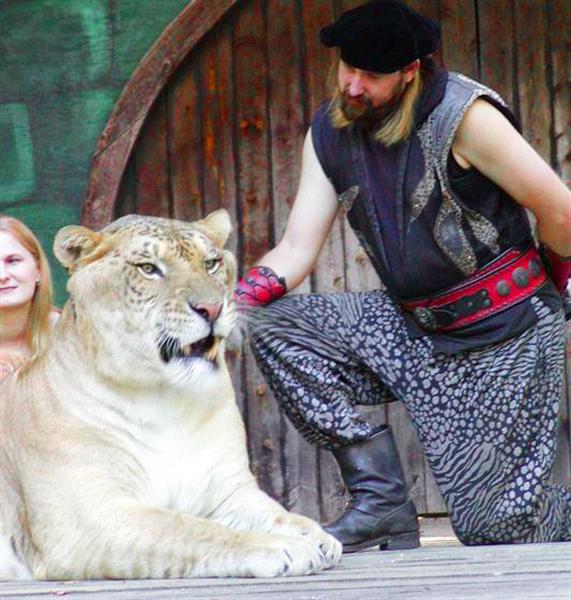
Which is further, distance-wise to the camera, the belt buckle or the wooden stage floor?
the belt buckle

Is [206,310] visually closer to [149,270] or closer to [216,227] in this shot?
[149,270]

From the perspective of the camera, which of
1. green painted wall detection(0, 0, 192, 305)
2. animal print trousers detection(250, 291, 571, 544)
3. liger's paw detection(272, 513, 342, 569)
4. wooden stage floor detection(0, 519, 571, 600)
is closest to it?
wooden stage floor detection(0, 519, 571, 600)

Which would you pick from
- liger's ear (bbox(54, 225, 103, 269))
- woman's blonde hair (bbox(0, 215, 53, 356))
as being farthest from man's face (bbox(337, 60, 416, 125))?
woman's blonde hair (bbox(0, 215, 53, 356))

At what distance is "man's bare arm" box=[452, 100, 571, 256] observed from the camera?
15.9ft

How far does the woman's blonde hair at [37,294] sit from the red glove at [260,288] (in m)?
0.60

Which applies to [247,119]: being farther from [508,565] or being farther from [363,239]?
[508,565]

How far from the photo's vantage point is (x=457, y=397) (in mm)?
5113

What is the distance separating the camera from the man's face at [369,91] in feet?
16.2

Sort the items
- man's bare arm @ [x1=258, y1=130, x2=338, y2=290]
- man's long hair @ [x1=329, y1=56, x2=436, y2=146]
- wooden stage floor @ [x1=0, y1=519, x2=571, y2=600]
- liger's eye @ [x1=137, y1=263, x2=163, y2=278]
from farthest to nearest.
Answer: man's bare arm @ [x1=258, y1=130, x2=338, y2=290] < man's long hair @ [x1=329, y1=56, x2=436, y2=146] < liger's eye @ [x1=137, y1=263, x2=163, y2=278] < wooden stage floor @ [x1=0, y1=519, x2=571, y2=600]

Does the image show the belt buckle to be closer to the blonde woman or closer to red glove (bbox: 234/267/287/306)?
red glove (bbox: 234/267/287/306)

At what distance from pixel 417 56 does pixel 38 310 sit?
4.64 ft

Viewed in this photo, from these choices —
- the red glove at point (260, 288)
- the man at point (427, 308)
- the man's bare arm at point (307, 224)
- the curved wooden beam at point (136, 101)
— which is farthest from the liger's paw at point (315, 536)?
the curved wooden beam at point (136, 101)

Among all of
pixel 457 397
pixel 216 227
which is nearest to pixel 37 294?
pixel 216 227

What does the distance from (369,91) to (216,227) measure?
0.56m
